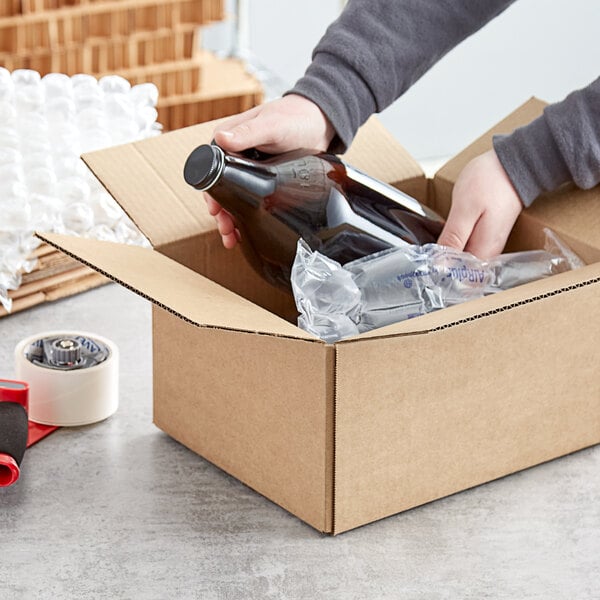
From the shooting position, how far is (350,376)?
0.94 m

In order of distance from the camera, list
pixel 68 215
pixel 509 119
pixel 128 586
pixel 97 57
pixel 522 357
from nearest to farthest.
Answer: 1. pixel 128 586
2. pixel 522 357
3. pixel 509 119
4. pixel 68 215
5. pixel 97 57

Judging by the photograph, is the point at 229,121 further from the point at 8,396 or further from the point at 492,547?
the point at 492,547

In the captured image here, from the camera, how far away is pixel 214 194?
1.08 m

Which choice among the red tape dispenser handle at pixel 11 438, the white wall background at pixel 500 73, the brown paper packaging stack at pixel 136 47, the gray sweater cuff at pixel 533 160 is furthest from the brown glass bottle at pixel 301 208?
the white wall background at pixel 500 73

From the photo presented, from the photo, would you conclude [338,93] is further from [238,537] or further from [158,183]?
[238,537]

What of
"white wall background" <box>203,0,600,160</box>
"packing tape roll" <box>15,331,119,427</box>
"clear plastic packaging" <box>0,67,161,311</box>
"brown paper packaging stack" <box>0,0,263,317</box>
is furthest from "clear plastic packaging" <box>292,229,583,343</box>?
"white wall background" <box>203,0,600,160</box>

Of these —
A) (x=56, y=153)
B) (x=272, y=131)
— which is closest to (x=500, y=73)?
(x=56, y=153)

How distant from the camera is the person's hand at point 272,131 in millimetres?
1100

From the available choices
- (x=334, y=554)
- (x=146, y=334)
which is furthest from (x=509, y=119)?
(x=334, y=554)

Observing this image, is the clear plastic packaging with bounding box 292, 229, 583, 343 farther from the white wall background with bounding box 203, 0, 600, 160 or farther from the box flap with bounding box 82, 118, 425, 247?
the white wall background with bounding box 203, 0, 600, 160

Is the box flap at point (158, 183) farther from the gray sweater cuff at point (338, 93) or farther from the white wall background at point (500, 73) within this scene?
the white wall background at point (500, 73)

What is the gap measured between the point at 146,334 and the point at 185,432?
257mm

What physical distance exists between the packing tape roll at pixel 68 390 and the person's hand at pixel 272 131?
0.18 m

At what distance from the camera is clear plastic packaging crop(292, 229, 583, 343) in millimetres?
1038
